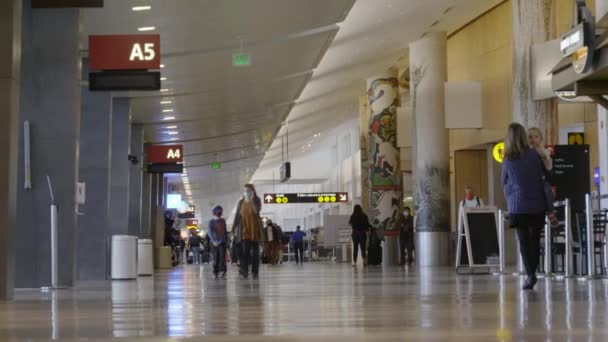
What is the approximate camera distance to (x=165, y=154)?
106 feet

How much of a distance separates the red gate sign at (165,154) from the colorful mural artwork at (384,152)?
5.79m

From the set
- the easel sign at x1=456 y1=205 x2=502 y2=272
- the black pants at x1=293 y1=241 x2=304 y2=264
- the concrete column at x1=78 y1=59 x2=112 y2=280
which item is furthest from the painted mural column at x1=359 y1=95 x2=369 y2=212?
the easel sign at x1=456 y1=205 x2=502 y2=272

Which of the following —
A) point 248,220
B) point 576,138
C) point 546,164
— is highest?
point 576,138

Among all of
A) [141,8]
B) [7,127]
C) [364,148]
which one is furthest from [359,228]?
[7,127]

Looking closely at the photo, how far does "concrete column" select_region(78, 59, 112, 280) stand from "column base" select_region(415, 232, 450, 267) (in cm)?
970

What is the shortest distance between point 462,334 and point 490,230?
1184 centimetres

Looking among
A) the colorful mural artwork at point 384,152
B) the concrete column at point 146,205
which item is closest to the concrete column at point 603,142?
the colorful mural artwork at point 384,152

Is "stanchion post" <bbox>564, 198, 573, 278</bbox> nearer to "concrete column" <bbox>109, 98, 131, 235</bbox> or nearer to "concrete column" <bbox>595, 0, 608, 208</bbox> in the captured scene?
"concrete column" <bbox>595, 0, 608, 208</bbox>

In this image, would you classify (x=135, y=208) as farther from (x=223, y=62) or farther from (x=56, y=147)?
(x=56, y=147)

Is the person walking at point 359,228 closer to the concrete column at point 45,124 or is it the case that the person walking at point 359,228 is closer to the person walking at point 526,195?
the concrete column at point 45,124

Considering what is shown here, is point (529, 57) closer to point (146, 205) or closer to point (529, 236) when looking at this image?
point (529, 236)

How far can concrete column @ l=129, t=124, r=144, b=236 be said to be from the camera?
2888 centimetres

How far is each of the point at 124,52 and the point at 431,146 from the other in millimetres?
13600

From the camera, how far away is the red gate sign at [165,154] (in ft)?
106
